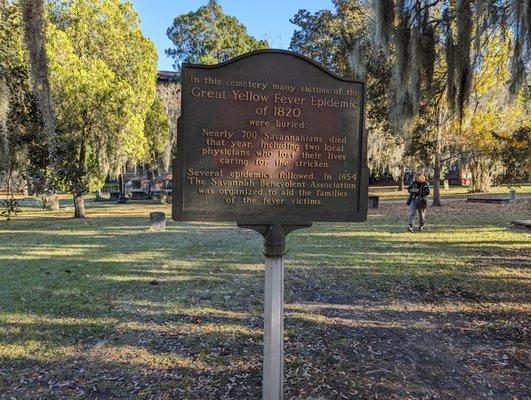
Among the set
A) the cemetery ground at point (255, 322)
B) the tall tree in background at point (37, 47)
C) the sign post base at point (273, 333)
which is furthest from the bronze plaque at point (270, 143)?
the tall tree in background at point (37, 47)

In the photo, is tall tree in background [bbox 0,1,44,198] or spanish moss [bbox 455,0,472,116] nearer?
spanish moss [bbox 455,0,472,116]

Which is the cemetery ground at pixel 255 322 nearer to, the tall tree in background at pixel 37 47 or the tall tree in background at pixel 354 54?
the tall tree in background at pixel 37 47

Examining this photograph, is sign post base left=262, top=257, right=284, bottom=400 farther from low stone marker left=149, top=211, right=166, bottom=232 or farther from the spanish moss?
low stone marker left=149, top=211, right=166, bottom=232

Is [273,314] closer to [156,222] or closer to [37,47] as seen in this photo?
[37,47]

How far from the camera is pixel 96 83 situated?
623 inches

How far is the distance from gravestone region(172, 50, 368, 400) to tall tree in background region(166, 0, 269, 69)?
29.9 metres

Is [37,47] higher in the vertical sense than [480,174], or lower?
higher

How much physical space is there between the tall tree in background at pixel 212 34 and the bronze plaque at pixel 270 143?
29.9 meters

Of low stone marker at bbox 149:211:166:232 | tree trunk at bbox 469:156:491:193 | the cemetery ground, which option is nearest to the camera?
the cemetery ground

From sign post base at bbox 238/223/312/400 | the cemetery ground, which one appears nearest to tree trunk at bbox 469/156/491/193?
the cemetery ground

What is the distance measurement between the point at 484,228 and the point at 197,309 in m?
9.73

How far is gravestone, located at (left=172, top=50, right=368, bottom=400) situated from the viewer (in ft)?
9.75

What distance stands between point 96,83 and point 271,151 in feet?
48.7

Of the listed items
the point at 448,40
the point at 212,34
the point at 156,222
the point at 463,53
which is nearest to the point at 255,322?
the point at 463,53
